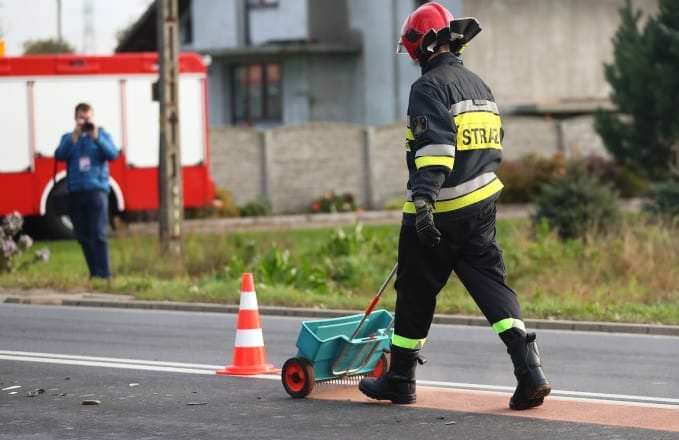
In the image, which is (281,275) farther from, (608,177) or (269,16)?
(269,16)

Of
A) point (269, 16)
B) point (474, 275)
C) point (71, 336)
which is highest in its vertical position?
point (269, 16)

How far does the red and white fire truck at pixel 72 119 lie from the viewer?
91.6 feet

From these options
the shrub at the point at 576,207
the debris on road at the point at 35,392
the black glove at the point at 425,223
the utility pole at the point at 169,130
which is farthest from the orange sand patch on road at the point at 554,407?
the shrub at the point at 576,207

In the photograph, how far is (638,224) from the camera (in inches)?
866

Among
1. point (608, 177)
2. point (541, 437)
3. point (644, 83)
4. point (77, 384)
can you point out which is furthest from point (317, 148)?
point (541, 437)

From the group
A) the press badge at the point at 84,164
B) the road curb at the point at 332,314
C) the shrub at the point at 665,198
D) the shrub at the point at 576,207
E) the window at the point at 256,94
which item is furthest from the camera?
the window at the point at 256,94

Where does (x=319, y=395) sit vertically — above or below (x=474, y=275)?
below

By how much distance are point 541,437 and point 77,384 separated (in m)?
3.59

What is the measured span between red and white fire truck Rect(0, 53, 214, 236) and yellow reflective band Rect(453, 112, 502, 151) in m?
18.6

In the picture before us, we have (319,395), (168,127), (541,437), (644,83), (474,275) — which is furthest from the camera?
(644,83)

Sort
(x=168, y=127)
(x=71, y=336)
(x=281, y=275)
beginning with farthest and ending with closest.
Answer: (x=168, y=127), (x=281, y=275), (x=71, y=336)

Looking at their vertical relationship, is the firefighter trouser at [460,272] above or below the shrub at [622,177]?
above

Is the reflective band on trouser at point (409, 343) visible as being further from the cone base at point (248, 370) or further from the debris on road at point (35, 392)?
the debris on road at point (35, 392)

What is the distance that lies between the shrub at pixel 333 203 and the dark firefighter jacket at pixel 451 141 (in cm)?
2633
